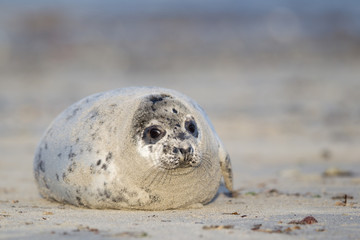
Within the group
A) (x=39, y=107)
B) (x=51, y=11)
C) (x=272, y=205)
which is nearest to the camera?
(x=272, y=205)

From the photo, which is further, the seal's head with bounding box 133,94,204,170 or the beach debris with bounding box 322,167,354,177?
the beach debris with bounding box 322,167,354,177

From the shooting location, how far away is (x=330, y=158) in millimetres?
8508

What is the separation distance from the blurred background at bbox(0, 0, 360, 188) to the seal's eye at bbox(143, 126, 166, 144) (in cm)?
287

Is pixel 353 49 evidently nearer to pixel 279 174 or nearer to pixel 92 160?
pixel 279 174

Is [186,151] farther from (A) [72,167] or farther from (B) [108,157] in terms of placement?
(A) [72,167]

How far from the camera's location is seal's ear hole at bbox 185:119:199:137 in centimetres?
499

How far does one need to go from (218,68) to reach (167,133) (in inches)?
726

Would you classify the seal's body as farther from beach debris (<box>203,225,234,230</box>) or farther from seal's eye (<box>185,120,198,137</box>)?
beach debris (<box>203,225,234,230</box>)

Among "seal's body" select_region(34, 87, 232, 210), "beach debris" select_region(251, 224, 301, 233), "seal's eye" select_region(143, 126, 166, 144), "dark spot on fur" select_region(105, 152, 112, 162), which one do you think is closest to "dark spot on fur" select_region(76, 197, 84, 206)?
"seal's body" select_region(34, 87, 232, 210)

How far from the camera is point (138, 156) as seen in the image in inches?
191

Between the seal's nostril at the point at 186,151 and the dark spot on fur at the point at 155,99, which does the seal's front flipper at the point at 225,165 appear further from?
the seal's nostril at the point at 186,151

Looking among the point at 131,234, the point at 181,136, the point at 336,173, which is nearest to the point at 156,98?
the point at 181,136

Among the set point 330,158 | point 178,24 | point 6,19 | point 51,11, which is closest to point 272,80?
point 330,158

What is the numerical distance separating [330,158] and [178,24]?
33.1 m
